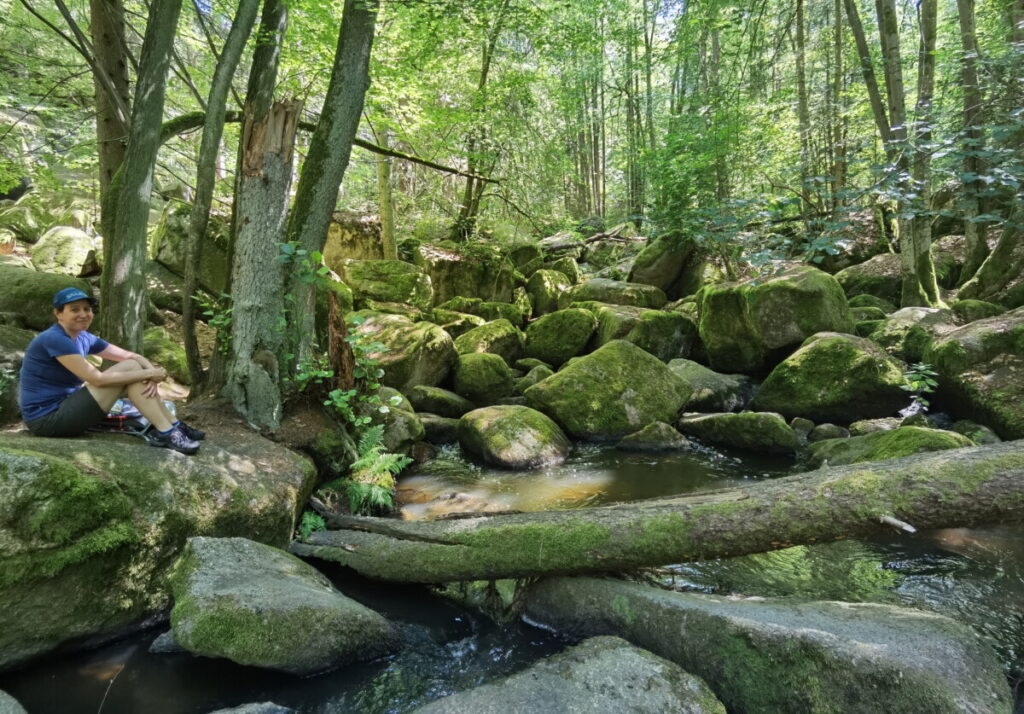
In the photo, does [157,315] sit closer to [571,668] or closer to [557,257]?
[571,668]

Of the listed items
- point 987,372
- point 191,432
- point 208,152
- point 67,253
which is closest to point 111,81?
point 208,152

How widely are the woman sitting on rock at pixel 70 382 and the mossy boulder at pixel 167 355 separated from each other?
440 cm

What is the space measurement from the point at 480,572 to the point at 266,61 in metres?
5.74

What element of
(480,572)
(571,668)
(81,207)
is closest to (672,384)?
(480,572)

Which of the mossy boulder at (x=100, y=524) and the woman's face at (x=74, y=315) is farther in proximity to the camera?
the woman's face at (x=74, y=315)

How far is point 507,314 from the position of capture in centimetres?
1402

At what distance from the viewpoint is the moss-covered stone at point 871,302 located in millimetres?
12320

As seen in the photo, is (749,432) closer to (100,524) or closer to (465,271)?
(100,524)

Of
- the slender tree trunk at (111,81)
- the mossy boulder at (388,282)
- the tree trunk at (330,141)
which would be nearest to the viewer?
the tree trunk at (330,141)

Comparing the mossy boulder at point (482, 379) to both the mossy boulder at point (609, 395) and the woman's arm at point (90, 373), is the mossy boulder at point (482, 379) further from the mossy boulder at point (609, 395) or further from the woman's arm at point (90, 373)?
the woman's arm at point (90, 373)

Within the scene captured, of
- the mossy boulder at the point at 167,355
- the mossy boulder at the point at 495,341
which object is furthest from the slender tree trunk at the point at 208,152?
the mossy boulder at the point at 495,341

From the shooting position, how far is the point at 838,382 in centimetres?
814

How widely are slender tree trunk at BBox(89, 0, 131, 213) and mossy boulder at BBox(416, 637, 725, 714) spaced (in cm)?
746

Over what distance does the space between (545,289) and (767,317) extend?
7.18 metres
